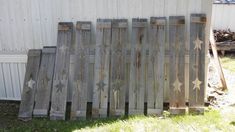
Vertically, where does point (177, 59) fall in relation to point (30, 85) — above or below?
above

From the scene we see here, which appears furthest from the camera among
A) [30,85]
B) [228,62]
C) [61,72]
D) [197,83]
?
[228,62]

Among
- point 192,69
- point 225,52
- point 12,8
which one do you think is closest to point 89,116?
point 192,69

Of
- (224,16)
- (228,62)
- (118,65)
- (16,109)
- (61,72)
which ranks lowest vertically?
(16,109)

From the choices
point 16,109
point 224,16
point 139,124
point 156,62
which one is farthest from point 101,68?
point 224,16

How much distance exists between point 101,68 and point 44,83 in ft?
3.37

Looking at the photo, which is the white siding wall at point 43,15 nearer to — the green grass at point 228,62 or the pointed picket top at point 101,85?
the pointed picket top at point 101,85

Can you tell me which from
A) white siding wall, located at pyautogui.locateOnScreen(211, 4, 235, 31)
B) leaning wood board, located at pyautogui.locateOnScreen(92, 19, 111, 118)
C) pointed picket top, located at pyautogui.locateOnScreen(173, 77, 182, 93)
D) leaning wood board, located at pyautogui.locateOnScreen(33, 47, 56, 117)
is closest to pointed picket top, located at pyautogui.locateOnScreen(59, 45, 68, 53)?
leaning wood board, located at pyautogui.locateOnScreen(33, 47, 56, 117)

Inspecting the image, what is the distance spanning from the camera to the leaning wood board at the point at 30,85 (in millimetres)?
6680

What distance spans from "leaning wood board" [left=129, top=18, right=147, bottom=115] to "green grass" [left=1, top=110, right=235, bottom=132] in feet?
1.14

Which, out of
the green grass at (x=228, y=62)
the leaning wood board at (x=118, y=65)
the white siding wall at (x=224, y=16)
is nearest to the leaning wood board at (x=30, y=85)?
the leaning wood board at (x=118, y=65)

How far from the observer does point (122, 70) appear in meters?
6.70

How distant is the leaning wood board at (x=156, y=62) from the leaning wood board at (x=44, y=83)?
5.54 feet

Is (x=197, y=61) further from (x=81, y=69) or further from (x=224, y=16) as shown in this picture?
→ (x=224, y=16)

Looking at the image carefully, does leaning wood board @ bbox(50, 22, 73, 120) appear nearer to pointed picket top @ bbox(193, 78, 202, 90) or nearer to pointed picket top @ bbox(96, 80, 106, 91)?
pointed picket top @ bbox(96, 80, 106, 91)
